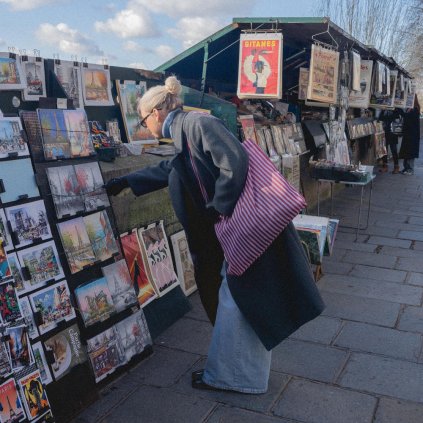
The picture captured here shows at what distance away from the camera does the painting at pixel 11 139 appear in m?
2.48

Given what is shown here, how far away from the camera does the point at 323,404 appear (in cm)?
281

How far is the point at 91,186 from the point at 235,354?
1.36 meters

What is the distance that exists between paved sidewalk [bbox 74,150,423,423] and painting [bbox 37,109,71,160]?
1.48m

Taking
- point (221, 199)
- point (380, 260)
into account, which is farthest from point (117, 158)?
point (380, 260)

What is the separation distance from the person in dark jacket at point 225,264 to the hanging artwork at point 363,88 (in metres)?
6.28

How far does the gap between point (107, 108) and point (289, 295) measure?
7.79ft

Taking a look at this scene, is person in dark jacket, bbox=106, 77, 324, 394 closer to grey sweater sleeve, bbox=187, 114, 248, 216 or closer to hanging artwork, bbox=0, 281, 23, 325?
grey sweater sleeve, bbox=187, 114, 248, 216

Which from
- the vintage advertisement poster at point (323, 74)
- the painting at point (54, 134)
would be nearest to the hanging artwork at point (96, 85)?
the painting at point (54, 134)

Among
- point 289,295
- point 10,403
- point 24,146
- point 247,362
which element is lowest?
point 247,362

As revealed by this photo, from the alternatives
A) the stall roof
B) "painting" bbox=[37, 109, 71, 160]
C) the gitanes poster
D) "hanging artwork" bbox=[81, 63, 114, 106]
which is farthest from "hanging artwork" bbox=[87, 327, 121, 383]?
the stall roof

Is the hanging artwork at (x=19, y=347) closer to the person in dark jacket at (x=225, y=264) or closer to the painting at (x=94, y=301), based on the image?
the painting at (x=94, y=301)

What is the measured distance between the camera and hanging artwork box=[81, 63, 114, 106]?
148 inches

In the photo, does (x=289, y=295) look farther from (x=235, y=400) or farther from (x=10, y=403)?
(x=10, y=403)

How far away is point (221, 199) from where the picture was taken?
8.16ft
